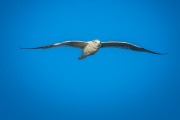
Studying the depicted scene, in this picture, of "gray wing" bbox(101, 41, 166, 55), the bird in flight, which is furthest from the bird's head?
"gray wing" bbox(101, 41, 166, 55)

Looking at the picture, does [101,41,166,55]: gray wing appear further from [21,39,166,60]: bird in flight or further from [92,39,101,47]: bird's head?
[92,39,101,47]: bird's head

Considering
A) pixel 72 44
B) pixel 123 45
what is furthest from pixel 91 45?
pixel 123 45

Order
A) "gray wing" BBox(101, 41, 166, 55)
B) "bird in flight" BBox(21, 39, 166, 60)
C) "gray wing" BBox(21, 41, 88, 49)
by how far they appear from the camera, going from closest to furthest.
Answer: "gray wing" BBox(21, 41, 88, 49)
"bird in flight" BBox(21, 39, 166, 60)
"gray wing" BBox(101, 41, 166, 55)

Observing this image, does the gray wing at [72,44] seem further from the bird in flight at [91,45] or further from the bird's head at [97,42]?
the bird's head at [97,42]

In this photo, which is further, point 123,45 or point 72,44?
point 123,45

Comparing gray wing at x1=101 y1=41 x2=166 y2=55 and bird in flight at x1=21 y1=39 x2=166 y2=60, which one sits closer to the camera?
bird in flight at x1=21 y1=39 x2=166 y2=60

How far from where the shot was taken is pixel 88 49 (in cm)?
1327

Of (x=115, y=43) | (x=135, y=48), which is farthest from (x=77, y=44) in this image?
(x=135, y=48)

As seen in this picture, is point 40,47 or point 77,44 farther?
point 77,44

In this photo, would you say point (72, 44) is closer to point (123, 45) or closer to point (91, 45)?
point (91, 45)

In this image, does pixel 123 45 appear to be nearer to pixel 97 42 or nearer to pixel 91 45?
pixel 97 42

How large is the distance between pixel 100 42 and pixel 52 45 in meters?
1.98

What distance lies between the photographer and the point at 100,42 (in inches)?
524

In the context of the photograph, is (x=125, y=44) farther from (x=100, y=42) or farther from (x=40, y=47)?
(x=40, y=47)
